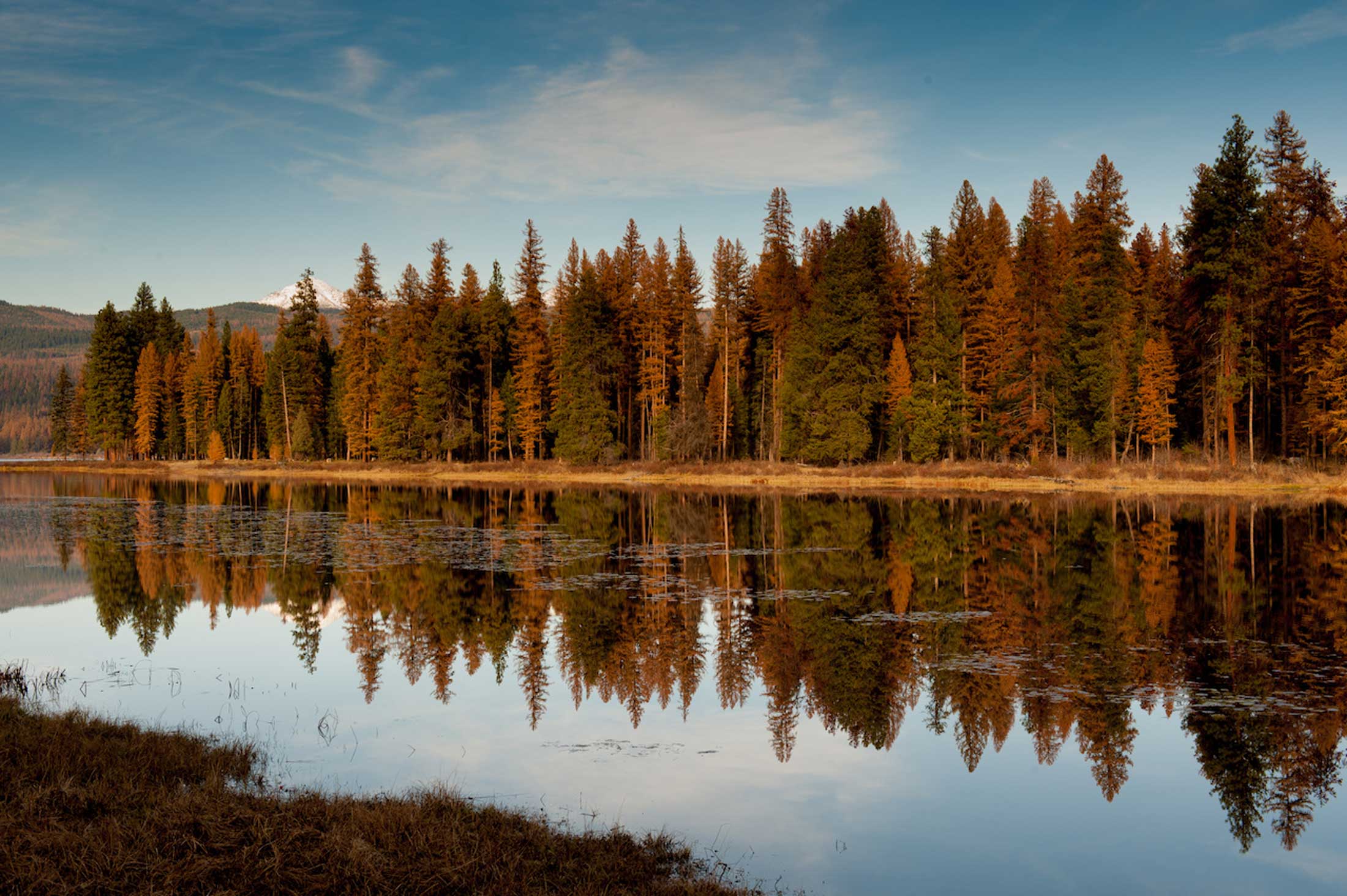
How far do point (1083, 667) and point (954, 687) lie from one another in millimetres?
2442

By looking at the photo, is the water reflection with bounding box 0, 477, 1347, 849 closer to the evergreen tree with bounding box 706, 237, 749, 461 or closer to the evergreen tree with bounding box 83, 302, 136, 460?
the evergreen tree with bounding box 706, 237, 749, 461

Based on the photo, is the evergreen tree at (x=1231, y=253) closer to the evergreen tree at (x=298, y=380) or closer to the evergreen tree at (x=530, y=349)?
the evergreen tree at (x=530, y=349)

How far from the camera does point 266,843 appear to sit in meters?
6.67

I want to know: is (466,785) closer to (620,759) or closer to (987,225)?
(620,759)

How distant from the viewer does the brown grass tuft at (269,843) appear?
614 centimetres

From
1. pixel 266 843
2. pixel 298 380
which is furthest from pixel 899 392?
pixel 266 843

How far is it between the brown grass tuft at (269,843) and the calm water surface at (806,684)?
932 mm

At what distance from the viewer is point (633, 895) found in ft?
20.7

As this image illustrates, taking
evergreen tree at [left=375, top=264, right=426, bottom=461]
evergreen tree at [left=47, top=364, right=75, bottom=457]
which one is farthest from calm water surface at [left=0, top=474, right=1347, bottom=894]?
evergreen tree at [left=47, top=364, right=75, bottom=457]

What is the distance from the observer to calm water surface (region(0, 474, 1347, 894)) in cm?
834

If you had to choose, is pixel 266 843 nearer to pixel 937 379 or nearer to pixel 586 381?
pixel 937 379

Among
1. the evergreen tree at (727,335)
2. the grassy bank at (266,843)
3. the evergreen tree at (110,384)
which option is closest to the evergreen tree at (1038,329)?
the evergreen tree at (727,335)

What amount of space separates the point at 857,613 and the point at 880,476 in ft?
132

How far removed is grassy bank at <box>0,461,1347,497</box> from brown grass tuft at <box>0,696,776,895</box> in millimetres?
46578
